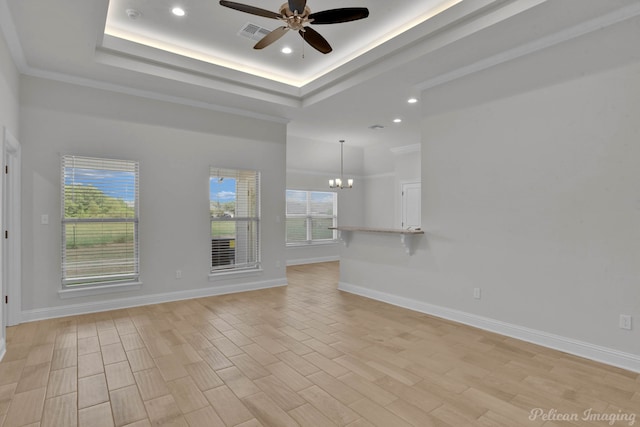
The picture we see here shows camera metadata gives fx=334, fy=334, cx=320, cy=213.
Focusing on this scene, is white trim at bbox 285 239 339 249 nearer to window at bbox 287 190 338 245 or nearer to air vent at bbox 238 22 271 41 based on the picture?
window at bbox 287 190 338 245

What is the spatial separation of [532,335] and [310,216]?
19.7ft

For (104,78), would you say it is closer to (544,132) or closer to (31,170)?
(31,170)

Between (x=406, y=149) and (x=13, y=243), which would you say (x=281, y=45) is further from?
(x=406, y=149)

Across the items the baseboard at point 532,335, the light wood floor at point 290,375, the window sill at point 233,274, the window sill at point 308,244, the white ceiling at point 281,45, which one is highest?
the white ceiling at point 281,45

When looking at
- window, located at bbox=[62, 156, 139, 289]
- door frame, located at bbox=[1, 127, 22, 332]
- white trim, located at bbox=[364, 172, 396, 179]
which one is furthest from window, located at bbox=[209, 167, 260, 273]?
white trim, located at bbox=[364, 172, 396, 179]

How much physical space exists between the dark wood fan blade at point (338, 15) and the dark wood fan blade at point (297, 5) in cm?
10

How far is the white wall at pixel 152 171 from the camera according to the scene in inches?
157

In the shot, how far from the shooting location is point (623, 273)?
2822 mm

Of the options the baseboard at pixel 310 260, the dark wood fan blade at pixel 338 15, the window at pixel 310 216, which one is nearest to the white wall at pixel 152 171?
the baseboard at pixel 310 260

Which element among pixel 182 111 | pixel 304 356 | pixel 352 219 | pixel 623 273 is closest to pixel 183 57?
pixel 182 111

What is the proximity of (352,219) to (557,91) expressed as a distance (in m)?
6.57

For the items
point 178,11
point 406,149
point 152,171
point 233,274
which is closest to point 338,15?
point 178,11

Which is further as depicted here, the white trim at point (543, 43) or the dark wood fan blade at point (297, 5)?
the white trim at point (543, 43)

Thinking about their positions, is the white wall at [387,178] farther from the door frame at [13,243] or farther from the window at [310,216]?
the door frame at [13,243]
